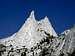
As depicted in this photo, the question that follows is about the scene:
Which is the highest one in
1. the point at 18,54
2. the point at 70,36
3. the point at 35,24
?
the point at 35,24

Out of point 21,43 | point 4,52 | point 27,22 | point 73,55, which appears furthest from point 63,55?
point 27,22

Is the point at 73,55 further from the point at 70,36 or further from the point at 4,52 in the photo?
the point at 4,52

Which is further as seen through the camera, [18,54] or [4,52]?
[4,52]

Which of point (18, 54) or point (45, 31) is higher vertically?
point (45, 31)

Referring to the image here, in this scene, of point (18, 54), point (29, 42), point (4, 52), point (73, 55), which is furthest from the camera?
point (29, 42)

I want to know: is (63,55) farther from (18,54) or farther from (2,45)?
(2,45)

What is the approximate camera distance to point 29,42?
9806cm

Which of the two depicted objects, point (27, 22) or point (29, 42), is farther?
point (27, 22)

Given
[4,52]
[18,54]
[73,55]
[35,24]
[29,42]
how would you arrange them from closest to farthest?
[73,55], [18,54], [4,52], [29,42], [35,24]

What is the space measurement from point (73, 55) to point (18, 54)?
153ft

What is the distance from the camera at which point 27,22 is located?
109312mm

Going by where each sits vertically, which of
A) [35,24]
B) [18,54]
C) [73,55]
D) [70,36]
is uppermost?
[35,24]

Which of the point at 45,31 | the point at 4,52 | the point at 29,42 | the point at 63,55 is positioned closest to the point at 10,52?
the point at 4,52

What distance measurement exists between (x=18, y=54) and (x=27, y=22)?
27.0m
